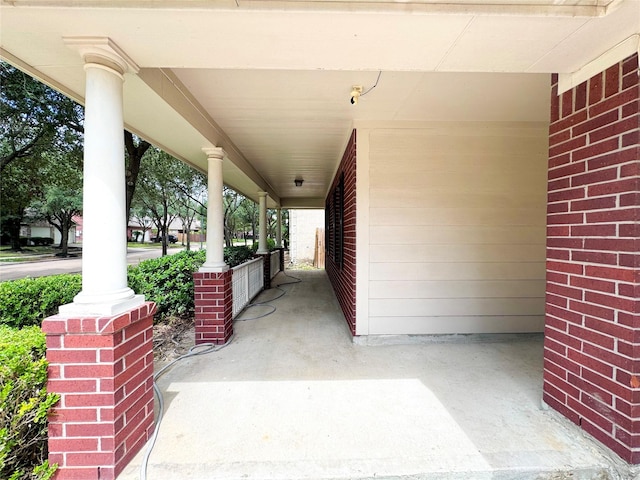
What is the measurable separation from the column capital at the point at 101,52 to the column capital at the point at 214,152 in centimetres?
167

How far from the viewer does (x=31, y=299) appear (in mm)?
3018

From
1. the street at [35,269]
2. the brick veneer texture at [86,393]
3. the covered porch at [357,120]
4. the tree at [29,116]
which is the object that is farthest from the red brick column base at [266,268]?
the street at [35,269]

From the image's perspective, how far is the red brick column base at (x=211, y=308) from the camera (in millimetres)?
3314

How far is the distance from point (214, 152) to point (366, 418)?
3.12m

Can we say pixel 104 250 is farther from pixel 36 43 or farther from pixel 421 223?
pixel 421 223

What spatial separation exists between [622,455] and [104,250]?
121 inches

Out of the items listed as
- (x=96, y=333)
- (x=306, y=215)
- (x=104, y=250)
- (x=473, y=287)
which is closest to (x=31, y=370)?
(x=96, y=333)

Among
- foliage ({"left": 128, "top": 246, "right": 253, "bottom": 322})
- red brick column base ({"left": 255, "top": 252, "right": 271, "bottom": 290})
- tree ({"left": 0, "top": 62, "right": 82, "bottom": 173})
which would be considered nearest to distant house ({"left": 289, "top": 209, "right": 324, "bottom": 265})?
red brick column base ({"left": 255, "top": 252, "right": 271, "bottom": 290})

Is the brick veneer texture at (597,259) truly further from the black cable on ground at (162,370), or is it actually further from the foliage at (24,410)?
the foliage at (24,410)

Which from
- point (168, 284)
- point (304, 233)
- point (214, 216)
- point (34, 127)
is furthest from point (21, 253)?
point (214, 216)

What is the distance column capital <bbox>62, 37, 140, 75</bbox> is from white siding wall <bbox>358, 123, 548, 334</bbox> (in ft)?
7.81

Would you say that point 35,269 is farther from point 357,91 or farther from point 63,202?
point 357,91

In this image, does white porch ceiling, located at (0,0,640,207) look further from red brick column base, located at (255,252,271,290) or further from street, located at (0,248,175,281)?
street, located at (0,248,175,281)

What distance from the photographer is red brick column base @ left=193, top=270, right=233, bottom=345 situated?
3.31 meters
